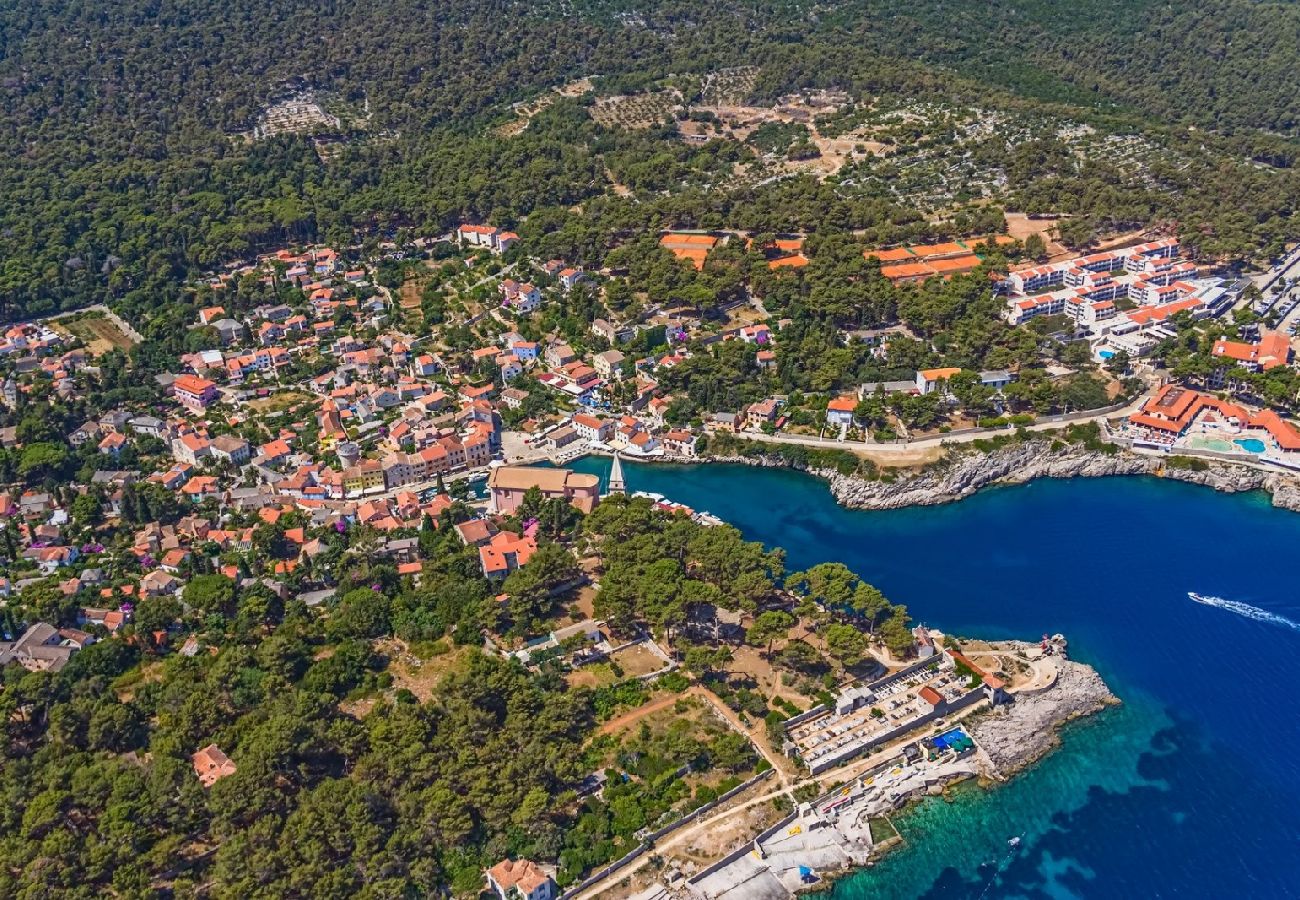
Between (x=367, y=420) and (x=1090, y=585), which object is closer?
(x=1090, y=585)

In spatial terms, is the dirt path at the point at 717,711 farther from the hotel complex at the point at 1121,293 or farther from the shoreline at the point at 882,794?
the hotel complex at the point at 1121,293

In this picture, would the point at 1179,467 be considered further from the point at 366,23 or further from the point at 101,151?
the point at 366,23

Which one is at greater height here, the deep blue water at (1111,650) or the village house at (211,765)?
the deep blue water at (1111,650)

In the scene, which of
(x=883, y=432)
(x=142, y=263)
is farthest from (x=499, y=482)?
(x=142, y=263)

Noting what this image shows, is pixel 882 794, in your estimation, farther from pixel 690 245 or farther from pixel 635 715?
pixel 690 245

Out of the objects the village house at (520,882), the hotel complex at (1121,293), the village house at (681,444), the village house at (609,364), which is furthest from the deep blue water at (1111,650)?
the hotel complex at (1121,293)

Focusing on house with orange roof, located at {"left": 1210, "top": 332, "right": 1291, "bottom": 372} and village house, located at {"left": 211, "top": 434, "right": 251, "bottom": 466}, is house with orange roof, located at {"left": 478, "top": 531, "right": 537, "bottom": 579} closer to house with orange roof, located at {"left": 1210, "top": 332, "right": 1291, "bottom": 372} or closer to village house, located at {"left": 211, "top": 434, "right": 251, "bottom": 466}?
village house, located at {"left": 211, "top": 434, "right": 251, "bottom": 466}

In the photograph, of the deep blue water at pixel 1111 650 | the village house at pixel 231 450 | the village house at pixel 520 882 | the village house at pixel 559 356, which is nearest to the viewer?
the village house at pixel 520 882
